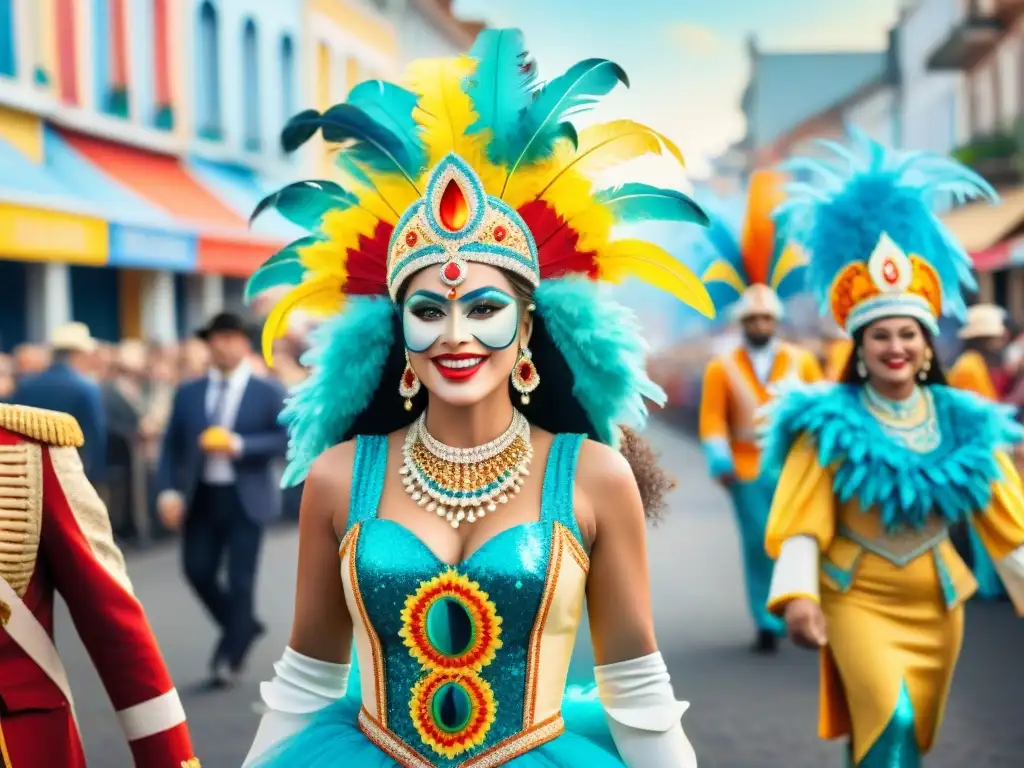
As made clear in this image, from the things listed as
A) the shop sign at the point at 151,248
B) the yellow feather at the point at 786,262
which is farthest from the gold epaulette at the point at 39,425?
the shop sign at the point at 151,248

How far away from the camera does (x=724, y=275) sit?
27.7 feet

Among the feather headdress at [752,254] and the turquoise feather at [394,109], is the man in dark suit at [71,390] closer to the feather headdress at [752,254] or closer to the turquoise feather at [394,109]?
the feather headdress at [752,254]

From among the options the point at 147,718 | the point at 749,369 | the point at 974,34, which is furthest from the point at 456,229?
the point at 974,34

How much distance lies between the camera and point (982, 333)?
1111 cm

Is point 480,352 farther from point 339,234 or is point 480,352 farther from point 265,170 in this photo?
point 265,170

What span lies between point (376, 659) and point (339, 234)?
0.99m

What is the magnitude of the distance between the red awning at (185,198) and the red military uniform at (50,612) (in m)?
16.2

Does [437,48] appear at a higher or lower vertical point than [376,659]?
higher

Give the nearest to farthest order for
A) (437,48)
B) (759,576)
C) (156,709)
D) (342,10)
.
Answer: (156,709), (759,576), (342,10), (437,48)

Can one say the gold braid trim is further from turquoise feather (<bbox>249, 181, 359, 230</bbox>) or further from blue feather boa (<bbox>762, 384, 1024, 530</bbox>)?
blue feather boa (<bbox>762, 384, 1024, 530</bbox>)

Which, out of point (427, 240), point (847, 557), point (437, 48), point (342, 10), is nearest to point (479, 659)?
point (427, 240)

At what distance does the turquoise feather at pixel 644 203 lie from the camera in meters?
3.52


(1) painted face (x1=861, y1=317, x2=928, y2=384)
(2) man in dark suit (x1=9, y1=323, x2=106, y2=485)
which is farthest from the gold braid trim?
(2) man in dark suit (x1=9, y1=323, x2=106, y2=485)

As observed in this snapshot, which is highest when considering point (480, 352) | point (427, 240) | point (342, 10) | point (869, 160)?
point (342, 10)
